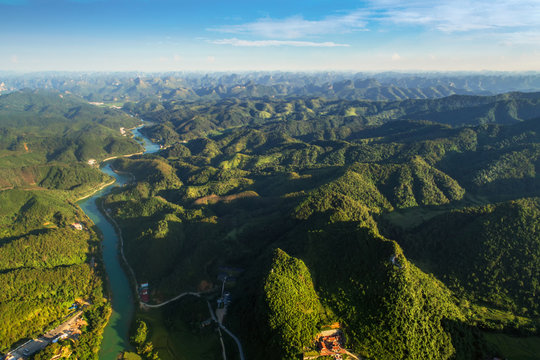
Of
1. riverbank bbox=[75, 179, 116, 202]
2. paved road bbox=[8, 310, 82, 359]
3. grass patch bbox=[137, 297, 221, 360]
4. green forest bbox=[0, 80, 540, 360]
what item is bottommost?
paved road bbox=[8, 310, 82, 359]

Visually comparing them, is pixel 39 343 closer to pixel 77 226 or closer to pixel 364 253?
pixel 77 226

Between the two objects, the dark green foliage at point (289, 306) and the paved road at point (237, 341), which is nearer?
the dark green foliage at point (289, 306)

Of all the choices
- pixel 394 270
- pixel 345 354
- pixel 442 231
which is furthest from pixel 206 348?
pixel 442 231

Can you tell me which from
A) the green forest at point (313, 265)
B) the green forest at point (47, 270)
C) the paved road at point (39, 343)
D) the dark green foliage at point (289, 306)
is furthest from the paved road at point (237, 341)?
the paved road at point (39, 343)

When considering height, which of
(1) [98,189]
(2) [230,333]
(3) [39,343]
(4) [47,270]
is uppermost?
(4) [47,270]

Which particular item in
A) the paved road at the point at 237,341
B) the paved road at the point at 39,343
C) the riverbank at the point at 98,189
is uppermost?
the riverbank at the point at 98,189

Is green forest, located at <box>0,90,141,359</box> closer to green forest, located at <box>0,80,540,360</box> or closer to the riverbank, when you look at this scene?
green forest, located at <box>0,80,540,360</box>

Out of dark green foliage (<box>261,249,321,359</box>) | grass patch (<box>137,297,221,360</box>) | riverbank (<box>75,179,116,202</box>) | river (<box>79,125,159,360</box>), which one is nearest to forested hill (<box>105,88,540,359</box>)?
dark green foliage (<box>261,249,321,359</box>)

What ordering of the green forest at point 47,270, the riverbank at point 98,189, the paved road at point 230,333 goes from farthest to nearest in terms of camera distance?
the riverbank at point 98,189
the green forest at point 47,270
the paved road at point 230,333

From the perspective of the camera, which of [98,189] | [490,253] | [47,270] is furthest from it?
[98,189]

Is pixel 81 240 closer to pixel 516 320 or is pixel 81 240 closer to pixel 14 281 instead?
pixel 14 281

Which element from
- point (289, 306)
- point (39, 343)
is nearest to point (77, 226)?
point (39, 343)

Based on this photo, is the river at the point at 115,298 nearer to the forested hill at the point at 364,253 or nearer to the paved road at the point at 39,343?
the forested hill at the point at 364,253
